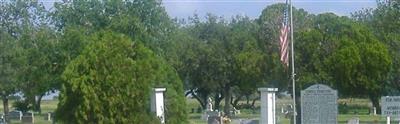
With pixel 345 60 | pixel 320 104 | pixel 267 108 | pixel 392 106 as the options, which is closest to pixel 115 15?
pixel 345 60

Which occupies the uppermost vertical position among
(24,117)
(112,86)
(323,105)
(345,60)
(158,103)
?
(345,60)

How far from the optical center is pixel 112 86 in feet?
95.2

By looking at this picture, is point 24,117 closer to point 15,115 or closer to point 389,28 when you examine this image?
point 15,115

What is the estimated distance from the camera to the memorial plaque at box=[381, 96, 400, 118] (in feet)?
88.6

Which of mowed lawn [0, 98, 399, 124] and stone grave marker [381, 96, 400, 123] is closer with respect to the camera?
stone grave marker [381, 96, 400, 123]

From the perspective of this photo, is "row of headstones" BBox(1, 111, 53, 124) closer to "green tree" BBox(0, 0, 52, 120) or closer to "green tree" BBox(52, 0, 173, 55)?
"green tree" BBox(0, 0, 52, 120)

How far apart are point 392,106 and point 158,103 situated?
6.99 meters

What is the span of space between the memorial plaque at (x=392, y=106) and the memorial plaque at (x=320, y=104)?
4.72 feet

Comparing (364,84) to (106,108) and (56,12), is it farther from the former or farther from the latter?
(106,108)

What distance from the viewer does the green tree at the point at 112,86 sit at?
94.4 feet

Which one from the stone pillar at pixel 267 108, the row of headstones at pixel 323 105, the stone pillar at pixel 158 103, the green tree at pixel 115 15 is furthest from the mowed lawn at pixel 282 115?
the row of headstones at pixel 323 105

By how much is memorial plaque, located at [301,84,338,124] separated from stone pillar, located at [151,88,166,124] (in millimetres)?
4306

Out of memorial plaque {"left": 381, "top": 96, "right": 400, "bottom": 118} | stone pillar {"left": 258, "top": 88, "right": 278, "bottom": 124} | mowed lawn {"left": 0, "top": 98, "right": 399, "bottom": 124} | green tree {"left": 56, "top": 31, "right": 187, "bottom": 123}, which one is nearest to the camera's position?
memorial plaque {"left": 381, "top": 96, "right": 400, "bottom": 118}

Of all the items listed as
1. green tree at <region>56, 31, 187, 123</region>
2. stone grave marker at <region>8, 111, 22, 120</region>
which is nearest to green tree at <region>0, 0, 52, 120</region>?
stone grave marker at <region>8, 111, 22, 120</region>
